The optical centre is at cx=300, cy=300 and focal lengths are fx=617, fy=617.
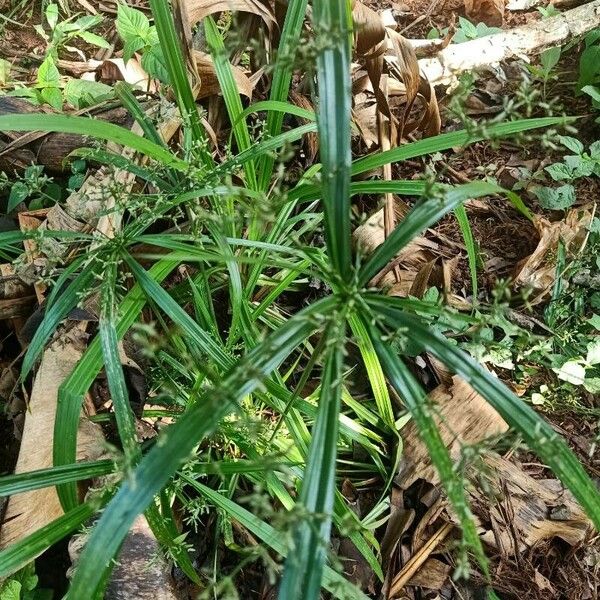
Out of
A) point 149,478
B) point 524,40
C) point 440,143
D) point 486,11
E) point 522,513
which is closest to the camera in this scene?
point 149,478

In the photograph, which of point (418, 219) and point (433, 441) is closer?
point (433, 441)

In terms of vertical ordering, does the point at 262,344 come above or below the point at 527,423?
above

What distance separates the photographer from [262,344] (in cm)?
66

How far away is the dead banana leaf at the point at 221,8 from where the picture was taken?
46.3 inches

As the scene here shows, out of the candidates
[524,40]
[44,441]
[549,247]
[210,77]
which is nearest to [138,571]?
[44,441]

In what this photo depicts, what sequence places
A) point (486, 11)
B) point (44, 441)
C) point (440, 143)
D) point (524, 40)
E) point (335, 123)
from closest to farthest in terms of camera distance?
point (335, 123) < point (440, 143) < point (44, 441) < point (524, 40) < point (486, 11)

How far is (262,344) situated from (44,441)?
668mm

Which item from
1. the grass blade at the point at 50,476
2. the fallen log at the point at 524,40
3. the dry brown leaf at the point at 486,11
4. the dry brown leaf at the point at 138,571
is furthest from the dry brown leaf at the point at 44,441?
the dry brown leaf at the point at 486,11

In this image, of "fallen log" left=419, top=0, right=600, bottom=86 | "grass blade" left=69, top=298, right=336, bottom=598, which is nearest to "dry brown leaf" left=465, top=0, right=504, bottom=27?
"fallen log" left=419, top=0, right=600, bottom=86

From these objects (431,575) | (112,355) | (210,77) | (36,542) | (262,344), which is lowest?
(431,575)

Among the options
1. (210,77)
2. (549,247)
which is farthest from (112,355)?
(549,247)

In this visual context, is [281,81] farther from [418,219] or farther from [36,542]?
[36,542]

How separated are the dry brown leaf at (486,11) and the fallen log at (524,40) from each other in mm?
113

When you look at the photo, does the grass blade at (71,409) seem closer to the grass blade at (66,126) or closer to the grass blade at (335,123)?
the grass blade at (66,126)
